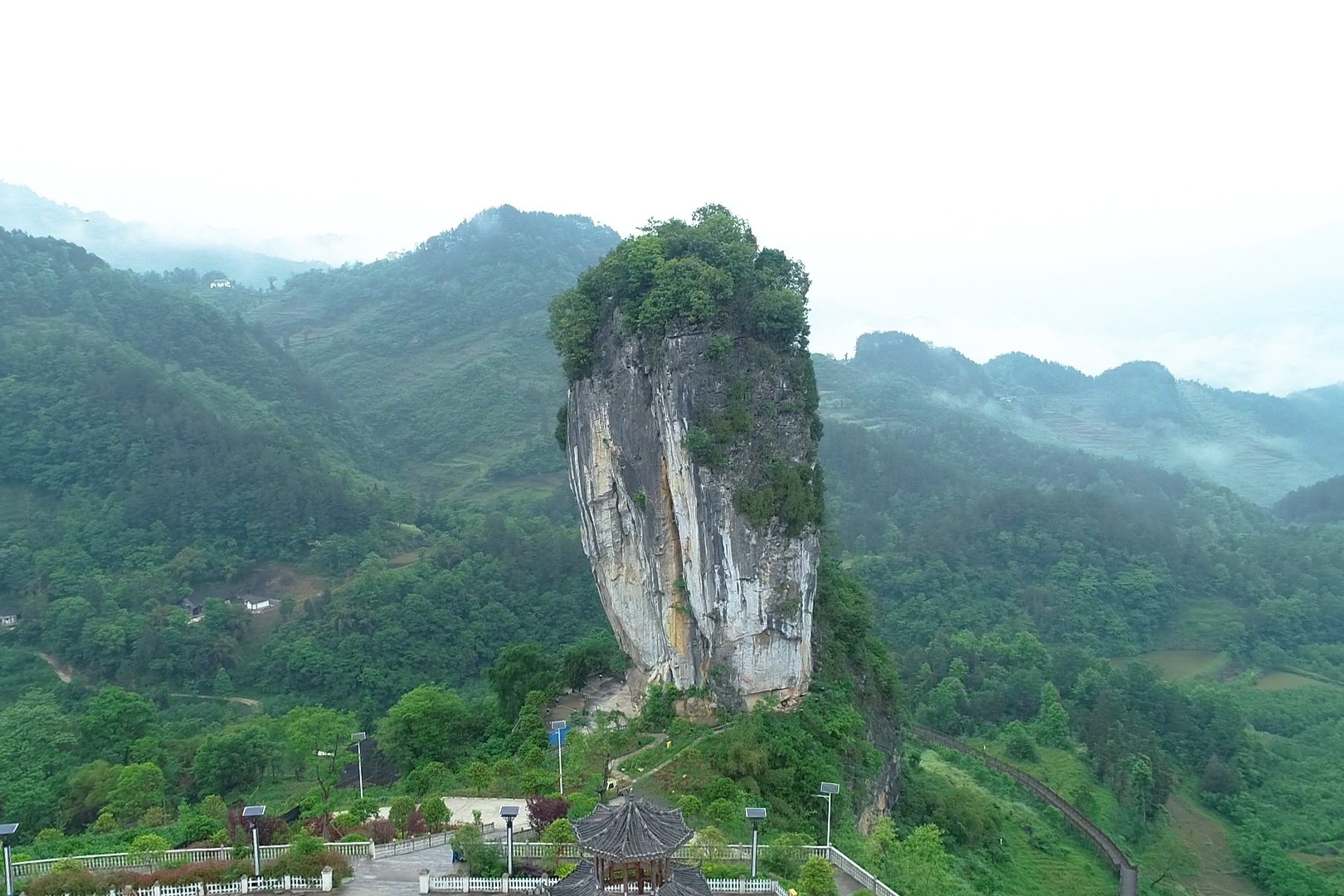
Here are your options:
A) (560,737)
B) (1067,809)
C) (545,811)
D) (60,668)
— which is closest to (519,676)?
(560,737)

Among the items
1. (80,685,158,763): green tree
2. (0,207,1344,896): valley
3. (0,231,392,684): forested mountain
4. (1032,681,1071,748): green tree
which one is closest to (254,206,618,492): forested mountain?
(0,207,1344,896): valley

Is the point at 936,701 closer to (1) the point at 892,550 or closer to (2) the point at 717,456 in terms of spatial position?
(1) the point at 892,550

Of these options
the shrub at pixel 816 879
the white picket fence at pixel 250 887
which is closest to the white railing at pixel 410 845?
the white picket fence at pixel 250 887

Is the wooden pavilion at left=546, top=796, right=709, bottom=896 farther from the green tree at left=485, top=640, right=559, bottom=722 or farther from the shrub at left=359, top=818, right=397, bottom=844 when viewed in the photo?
the green tree at left=485, top=640, right=559, bottom=722

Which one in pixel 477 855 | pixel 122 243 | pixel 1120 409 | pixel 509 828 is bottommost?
pixel 477 855

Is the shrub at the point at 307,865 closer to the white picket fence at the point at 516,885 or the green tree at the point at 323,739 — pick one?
the white picket fence at the point at 516,885

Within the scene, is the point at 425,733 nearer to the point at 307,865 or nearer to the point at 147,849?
the point at 147,849
